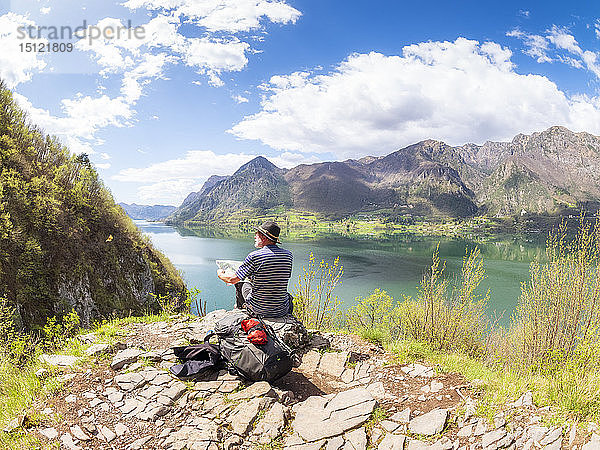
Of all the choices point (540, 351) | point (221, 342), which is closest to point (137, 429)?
point (221, 342)

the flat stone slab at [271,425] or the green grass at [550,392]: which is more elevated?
the green grass at [550,392]

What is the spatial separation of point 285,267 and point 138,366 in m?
3.31

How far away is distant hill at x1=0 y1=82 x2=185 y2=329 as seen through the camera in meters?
19.6

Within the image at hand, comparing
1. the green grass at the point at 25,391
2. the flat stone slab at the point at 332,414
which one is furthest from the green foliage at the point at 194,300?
the flat stone slab at the point at 332,414

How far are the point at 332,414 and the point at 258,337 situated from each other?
5.52 ft

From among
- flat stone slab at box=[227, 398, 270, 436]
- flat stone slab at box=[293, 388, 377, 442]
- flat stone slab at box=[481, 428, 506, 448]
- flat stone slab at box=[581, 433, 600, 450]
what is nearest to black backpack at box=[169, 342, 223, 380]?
flat stone slab at box=[227, 398, 270, 436]

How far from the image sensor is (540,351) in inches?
408

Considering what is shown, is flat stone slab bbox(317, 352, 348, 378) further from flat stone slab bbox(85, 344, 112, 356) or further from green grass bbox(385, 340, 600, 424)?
flat stone slab bbox(85, 344, 112, 356)

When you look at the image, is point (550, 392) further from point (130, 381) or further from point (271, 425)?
point (130, 381)

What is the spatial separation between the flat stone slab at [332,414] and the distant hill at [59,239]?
17.9 m

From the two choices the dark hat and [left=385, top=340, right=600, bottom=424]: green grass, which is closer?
[left=385, top=340, right=600, bottom=424]: green grass

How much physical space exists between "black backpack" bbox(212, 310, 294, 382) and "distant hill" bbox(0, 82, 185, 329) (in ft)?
53.8

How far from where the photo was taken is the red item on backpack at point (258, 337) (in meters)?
5.93

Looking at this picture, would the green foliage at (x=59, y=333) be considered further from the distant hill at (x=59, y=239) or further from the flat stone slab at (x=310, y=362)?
the distant hill at (x=59, y=239)
